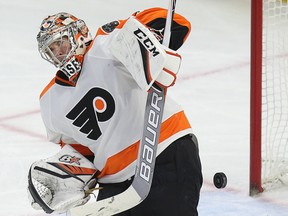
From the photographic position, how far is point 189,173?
96.8 inches

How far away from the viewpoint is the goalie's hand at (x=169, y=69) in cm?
214

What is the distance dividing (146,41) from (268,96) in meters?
1.39

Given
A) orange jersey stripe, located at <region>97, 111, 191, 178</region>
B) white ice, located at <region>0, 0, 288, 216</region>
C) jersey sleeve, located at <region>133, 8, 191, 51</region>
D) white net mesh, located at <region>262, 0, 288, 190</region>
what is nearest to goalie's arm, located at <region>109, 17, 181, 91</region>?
jersey sleeve, located at <region>133, 8, 191, 51</region>

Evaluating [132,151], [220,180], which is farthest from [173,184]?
[220,180]

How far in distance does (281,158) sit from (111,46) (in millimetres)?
1369

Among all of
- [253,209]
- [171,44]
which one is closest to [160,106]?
[171,44]

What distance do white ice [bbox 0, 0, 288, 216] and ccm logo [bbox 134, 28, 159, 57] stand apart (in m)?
1.18

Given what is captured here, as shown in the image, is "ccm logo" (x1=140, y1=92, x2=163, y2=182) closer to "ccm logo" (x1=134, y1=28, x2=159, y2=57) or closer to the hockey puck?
"ccm logo" (x1=134, y1=28, x2=159, y2=57)

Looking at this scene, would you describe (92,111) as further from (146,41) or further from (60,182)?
(146,41)

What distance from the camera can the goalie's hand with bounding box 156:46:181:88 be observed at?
2.14m

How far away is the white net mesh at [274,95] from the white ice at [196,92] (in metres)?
0.11

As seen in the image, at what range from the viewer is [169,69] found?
2143 millimetres

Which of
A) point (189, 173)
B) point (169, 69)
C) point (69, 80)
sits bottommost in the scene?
point (189, 173)

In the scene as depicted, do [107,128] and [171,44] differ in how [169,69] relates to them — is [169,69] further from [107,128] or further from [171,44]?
[107,128]
